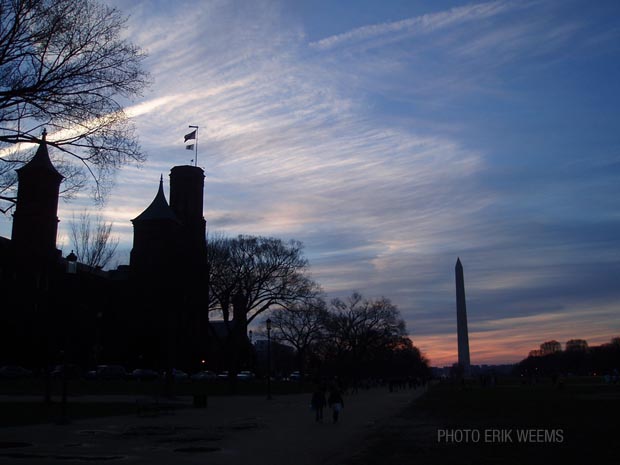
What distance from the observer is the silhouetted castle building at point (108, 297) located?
85000 mm

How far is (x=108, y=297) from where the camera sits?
114375 millimetres

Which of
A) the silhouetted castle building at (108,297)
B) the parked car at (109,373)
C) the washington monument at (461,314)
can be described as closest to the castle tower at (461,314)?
the washington monument at (461,314)

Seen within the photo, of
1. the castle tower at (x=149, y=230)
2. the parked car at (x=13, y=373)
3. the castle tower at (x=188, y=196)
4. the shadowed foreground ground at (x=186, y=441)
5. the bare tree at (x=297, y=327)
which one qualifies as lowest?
the shadowed foreground ground at (x=186, y=441)

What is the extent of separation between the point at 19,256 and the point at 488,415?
83.9 metres

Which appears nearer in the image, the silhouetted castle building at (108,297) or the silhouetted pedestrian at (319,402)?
the silhouetted pedestrian at (319,402)

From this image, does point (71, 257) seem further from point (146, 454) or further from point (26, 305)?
point (26, 305)

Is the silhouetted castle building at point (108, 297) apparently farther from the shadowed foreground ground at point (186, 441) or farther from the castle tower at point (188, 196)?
the shadowed foreground ground at point (186, 441)

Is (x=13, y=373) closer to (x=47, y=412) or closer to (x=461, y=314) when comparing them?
(x=47, y=412)

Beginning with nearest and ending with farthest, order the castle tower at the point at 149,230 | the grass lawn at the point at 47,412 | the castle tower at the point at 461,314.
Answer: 1. the grass lawn at the point at 47,412
2. the castle tower at the point at 461,314
3. the castle tower at the point at 149,230

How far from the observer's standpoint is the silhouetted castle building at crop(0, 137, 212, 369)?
85.0 meters

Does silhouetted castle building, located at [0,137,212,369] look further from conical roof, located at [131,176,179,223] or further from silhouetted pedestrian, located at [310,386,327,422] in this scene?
silhouetted pedestrian, located at [310,386,327,422]

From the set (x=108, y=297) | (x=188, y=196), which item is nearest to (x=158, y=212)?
(x=188, y=196)

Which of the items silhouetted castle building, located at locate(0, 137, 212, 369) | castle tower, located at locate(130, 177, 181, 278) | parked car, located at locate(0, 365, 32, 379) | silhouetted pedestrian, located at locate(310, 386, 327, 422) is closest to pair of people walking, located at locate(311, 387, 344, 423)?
silhouetted pedestrian, located at locate(310, 386, 327, 422)

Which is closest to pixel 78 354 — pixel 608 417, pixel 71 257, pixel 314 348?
pixel 314 348
